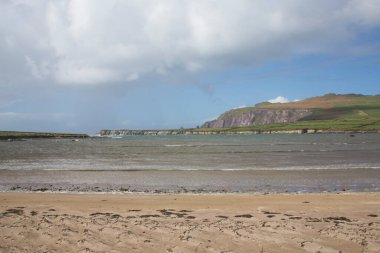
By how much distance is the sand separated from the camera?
8.96 m

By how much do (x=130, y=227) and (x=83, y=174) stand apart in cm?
2208

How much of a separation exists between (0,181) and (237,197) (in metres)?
19.5

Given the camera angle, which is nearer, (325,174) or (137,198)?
(137,198)

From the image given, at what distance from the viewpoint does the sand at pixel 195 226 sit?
8961 mm

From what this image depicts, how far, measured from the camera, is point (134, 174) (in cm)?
3112

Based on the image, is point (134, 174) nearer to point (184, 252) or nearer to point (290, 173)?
point (290, 173)

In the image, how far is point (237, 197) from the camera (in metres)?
17.9

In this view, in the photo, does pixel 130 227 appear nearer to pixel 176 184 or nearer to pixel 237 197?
pixel 237 197

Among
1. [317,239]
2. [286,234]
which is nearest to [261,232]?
[286,234]

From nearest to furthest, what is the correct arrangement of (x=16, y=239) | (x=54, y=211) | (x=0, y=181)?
1. (x=16, y=239)
2. (x=54, y=211)
3. (x=0, y=181)

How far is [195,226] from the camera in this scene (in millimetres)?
10812

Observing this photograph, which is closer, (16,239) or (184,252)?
(184,252)

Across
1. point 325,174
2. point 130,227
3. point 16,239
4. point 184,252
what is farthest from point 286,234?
point 325,174

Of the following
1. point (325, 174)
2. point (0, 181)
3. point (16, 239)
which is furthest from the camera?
point (325, 174)
